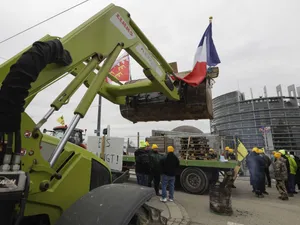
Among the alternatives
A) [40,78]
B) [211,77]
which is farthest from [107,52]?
[211,77]

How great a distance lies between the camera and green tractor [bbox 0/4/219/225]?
4.84 feet

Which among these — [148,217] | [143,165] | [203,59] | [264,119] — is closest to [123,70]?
[143,165]

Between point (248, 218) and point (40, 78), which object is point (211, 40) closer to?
point (40, 78)

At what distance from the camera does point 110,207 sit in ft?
6.61

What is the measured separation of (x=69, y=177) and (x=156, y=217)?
1.16 meters

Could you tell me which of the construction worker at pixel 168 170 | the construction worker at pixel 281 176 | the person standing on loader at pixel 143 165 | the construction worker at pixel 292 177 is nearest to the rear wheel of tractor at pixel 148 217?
the construction worker at pixel 168 170

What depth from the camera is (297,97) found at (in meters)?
26.6

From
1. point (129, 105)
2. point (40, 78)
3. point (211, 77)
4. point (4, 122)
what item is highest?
point (211, 77)

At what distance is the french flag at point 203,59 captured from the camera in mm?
4809

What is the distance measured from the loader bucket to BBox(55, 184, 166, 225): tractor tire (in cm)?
268

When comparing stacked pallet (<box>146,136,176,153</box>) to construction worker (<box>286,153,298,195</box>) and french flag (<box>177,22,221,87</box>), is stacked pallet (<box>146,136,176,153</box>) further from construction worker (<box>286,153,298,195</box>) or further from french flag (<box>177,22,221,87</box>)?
french flag (<box>177,22,221,87</box>)

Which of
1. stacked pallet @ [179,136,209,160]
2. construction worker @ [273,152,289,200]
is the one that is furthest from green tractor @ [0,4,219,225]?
construction worker @ [273,152,289,200]

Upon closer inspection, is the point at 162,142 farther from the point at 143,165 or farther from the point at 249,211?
the point at 249,211

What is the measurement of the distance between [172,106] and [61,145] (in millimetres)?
3264
